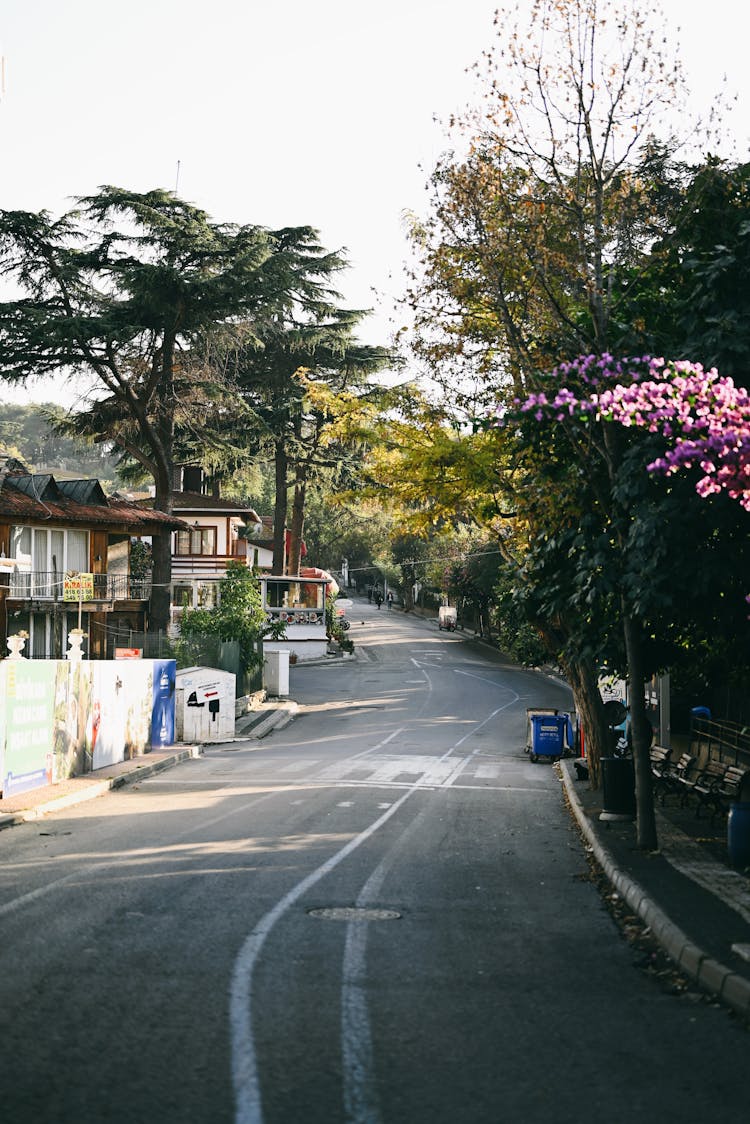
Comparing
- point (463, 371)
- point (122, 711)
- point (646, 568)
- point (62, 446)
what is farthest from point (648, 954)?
point (62, 446)

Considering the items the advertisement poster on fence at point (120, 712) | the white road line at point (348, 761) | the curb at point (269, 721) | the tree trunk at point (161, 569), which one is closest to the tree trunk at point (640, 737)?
the white road line at point (348, 761)

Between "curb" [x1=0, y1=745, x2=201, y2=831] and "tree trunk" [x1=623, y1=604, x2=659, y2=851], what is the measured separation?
909 centimetres

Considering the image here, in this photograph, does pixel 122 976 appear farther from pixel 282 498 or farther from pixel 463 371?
pixel 282 498

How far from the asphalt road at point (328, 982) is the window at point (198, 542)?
50304 mm

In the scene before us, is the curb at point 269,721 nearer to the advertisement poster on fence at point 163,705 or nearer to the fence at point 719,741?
the advertisement poster on fence at point 163,705

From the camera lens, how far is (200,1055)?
6.72 m

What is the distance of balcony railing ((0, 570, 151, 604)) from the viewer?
45000 mm

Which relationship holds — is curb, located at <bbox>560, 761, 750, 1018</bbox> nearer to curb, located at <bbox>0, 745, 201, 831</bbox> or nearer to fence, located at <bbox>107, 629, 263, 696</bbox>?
curb, located at <bbox>0, 745, 201, 831</bbox>

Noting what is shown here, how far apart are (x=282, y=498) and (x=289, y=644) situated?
373 inches

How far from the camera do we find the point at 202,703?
1350 inches

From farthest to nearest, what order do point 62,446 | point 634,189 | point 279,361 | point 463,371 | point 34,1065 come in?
point 62,446 → point 279,361 → point 463,371 → point 634,189 → point 34,1065

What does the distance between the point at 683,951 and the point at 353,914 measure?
10.5 feet

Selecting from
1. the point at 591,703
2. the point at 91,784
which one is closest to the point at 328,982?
the point at 91,784

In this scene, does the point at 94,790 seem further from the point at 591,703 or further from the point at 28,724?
the point at 591,703
